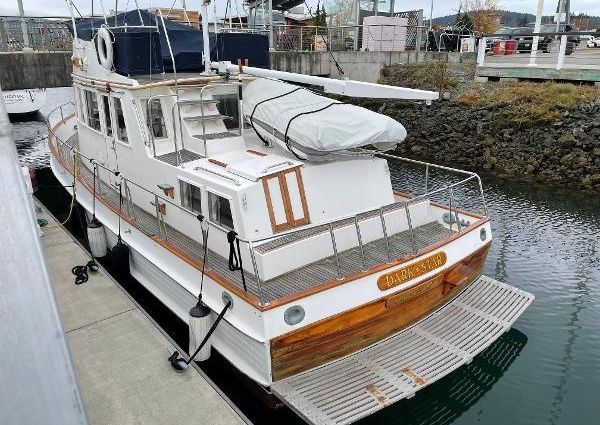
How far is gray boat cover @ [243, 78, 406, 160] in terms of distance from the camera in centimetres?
714

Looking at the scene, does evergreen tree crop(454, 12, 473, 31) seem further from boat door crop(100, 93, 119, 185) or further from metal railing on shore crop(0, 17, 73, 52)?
boat door crop(100, 93, 119, 185)

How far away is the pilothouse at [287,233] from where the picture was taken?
6086mm

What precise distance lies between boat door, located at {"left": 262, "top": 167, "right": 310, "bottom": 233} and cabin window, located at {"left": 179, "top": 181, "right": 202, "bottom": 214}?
139 cm

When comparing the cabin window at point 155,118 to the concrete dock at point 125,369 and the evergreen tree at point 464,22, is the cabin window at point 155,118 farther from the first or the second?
the evergreen tree at point 464,22

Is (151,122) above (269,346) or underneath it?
→ above

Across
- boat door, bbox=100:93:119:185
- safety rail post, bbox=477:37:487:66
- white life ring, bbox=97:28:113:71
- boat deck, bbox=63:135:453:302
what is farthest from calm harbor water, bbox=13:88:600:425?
safety rail post, bbox=477:37:487:66

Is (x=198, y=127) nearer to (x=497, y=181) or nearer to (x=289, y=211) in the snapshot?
(x=289, y=211)

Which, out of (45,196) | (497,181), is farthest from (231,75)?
(497,181)

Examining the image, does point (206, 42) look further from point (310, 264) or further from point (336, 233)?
point (310, 264)

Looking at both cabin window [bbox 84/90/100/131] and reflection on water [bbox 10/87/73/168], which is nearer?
cabin window [bbox 84/90/100/131]

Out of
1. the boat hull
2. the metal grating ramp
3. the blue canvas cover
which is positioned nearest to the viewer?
the metal grating ramp

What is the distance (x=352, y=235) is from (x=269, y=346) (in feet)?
7.67

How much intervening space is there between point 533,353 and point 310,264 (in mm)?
4336

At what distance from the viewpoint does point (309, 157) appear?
24.5 feet
